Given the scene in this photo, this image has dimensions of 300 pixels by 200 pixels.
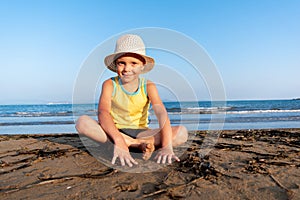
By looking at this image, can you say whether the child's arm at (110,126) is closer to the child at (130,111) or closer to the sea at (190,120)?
the child at (130,111)

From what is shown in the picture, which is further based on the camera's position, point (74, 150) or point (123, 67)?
point (74, 150)

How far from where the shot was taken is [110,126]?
2629 mm

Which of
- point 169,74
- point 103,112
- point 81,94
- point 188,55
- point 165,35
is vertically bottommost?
point 103,112

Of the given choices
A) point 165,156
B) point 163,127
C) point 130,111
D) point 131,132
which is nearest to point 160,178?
point 165,156

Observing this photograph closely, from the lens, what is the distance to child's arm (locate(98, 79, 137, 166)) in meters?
2.36

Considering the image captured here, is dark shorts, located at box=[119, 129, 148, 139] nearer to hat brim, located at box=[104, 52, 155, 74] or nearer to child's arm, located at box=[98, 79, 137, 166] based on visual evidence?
child's arm, located at box=[98, 79, 137, 166]

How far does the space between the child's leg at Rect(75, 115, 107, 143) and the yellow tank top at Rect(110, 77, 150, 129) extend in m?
Answer: 0.33

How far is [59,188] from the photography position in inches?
69.8

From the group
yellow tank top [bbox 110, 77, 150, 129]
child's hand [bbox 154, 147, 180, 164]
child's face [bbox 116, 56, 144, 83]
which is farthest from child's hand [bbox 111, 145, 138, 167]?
child's face [bbox 116, 56, 144, 83]

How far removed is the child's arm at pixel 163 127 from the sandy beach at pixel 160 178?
0.11m

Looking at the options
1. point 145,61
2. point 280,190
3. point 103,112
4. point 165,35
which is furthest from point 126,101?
point 280,190

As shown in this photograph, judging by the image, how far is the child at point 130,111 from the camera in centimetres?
263

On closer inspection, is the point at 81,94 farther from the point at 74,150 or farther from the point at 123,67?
the point at 74,150

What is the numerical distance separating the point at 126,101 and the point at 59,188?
1.41 meters
